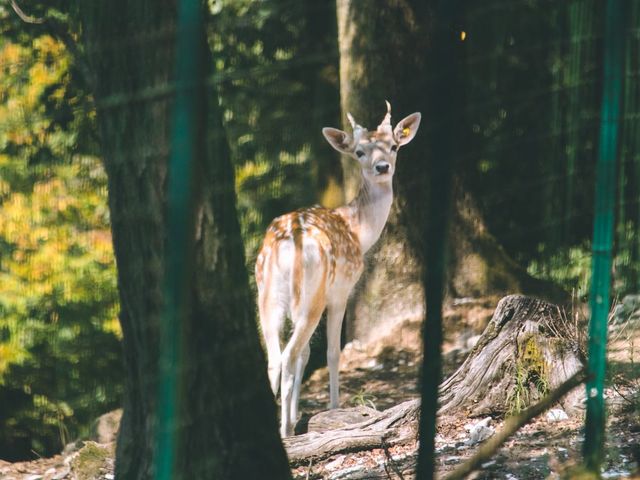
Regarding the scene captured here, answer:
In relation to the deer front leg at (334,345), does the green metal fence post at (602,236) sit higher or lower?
higher

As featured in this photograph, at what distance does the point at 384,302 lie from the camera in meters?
8.21

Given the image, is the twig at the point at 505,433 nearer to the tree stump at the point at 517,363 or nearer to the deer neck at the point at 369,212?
the tree stump at the point at 517,363

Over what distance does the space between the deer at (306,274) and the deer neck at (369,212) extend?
0.15 meters

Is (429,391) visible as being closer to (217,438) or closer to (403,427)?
(217,438)

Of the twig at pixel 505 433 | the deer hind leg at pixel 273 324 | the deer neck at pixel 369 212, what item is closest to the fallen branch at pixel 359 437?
the deer hind leg at pixel 273 324

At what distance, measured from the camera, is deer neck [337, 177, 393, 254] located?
6886 mm

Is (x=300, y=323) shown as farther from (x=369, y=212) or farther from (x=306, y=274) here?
(x=369, y=212)

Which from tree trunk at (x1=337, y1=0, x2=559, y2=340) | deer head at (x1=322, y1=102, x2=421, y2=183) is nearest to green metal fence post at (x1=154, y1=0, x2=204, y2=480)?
deer head at (x1=322, y1=102, x2=421, y2=183)

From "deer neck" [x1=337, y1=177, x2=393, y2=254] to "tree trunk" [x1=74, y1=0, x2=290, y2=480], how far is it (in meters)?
3.15

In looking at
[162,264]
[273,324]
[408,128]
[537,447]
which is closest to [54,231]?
[162,264]

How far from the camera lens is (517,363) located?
5461 mm

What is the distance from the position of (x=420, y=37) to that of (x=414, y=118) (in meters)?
1.64

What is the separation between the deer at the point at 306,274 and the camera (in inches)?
239

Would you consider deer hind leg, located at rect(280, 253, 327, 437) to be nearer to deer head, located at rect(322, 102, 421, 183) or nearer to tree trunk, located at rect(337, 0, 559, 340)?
deer head, located at rect(322, 102, 421, 183)
